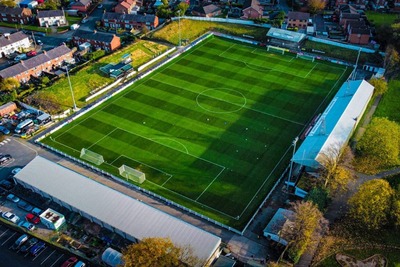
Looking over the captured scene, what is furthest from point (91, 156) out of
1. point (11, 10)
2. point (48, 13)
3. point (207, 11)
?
point (11, 10)

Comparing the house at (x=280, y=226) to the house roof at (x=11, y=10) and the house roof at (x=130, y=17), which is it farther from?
the house roof at (x=11, y=10)

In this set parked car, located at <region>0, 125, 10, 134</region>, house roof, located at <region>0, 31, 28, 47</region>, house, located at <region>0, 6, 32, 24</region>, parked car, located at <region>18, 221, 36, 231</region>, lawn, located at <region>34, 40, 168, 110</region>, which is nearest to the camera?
parked car, located at <region>18, 221, 36, 231</region>

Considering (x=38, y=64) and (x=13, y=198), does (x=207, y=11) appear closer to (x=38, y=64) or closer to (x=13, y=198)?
(x=38, y=64)

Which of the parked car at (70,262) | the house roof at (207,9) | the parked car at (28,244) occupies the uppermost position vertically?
the house roof at (207,9)

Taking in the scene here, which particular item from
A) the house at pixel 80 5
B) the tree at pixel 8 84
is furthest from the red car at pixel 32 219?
the house at pixel 80 5

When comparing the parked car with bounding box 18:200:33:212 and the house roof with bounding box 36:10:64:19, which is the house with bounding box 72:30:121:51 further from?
the parked car with bounding box 18:200:33:212

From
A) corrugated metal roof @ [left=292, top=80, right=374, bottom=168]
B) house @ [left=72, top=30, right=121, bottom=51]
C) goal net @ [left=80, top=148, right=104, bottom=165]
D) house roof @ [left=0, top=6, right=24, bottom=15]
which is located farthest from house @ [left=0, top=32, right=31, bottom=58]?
corrugated metal roof @ [left=292, top=80, right=374, bottom=168]

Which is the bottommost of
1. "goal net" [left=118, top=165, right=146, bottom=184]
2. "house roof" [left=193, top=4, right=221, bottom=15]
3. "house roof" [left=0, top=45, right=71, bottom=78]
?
"goal net" [left=118, top=165, right=146, bottom=184]
